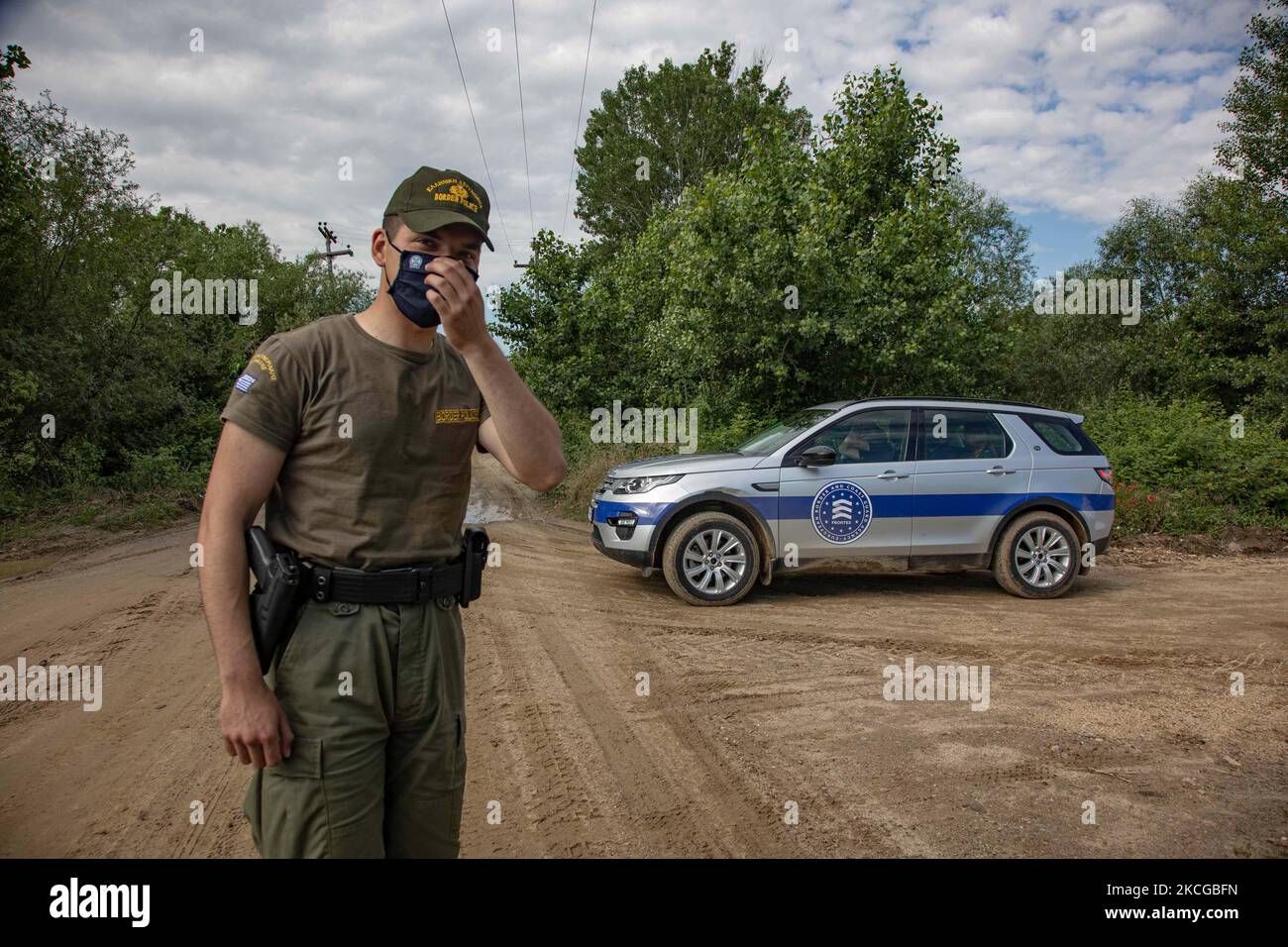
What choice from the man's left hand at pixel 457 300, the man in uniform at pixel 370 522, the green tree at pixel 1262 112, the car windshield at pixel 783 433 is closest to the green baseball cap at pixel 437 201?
the man in uniform at pixel 370 522

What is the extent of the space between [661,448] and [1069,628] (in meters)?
8.67

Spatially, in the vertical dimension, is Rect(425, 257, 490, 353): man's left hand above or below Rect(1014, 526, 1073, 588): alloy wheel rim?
above

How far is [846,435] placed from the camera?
25.6 ft

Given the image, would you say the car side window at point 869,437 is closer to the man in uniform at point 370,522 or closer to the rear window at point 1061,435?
the rear window at point 1061,435

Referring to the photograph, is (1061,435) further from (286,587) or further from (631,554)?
(286,587)

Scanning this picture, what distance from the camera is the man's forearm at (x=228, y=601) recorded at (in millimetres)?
1748

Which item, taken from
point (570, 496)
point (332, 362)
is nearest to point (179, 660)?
point (332, 362)

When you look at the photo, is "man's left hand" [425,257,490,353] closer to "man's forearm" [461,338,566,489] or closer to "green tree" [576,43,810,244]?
"man's forearm" [461,338,566,489]

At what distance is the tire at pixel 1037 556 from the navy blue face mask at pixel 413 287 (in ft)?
23.4

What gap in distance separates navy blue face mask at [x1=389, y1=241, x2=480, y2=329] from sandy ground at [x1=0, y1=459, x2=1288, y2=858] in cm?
220

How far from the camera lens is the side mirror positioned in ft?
24.4

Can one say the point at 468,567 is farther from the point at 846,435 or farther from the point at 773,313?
the point at 773,313

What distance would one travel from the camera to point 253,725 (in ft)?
5.74

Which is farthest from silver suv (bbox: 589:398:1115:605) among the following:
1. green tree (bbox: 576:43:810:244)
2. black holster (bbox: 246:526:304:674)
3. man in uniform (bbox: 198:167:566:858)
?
green tree (bbox: 576:43:810:244)
